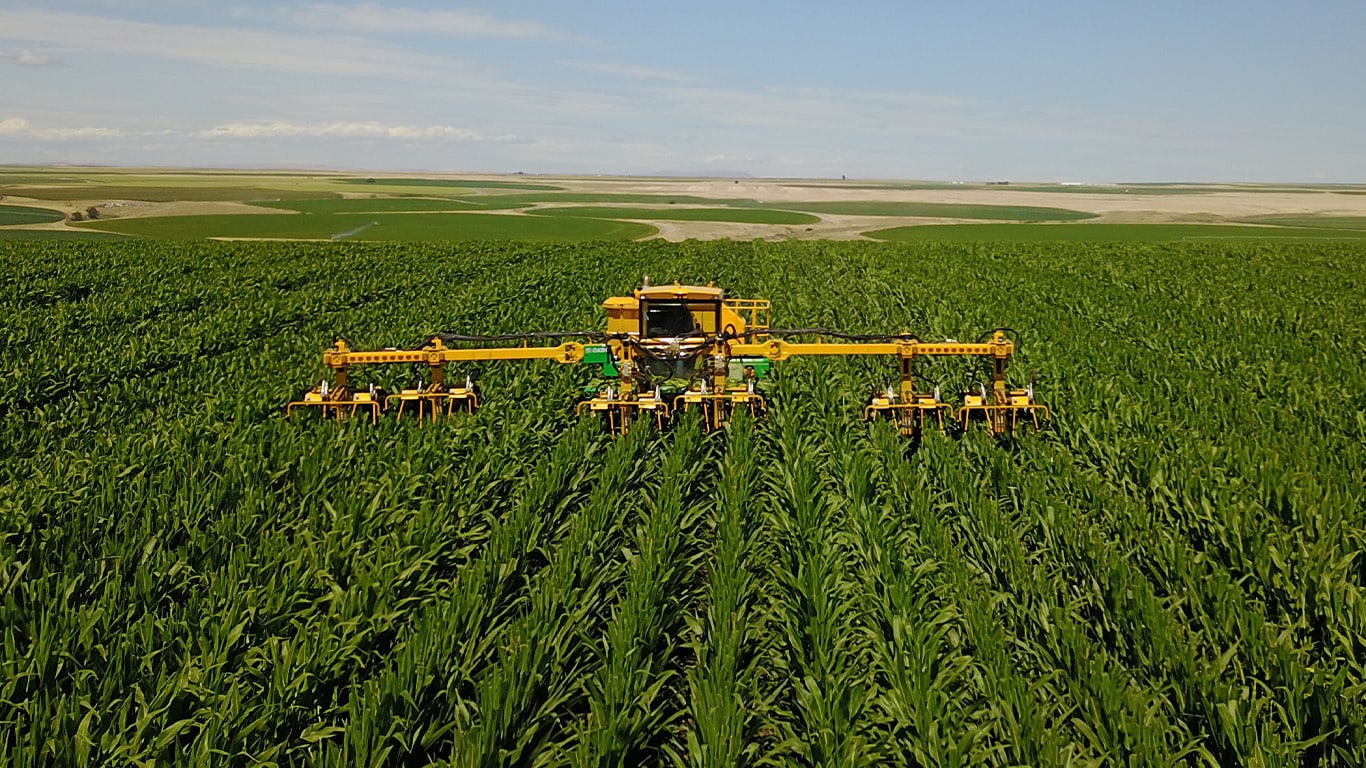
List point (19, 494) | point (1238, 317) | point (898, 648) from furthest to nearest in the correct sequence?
point (1238, 317) < point (19, 494) < point (898, 648)

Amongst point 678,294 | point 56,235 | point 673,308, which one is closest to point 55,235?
point 56,235

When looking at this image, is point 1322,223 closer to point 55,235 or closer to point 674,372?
point 674,372

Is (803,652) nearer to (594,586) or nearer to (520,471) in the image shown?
(594,586)

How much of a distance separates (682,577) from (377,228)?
60.6 metres

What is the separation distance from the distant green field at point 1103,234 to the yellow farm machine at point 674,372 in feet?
150

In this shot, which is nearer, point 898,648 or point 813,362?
point 898,648

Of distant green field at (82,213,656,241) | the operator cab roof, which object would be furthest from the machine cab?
distant green field at (82,213,656,241)

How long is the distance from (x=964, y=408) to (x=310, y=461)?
22.9 feet

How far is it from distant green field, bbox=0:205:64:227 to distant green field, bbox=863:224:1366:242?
5867cm

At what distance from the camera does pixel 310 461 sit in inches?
333

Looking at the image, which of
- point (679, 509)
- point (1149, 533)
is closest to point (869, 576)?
point (679, 509)

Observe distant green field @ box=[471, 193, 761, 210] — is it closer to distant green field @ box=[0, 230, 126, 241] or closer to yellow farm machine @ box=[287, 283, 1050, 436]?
distant green field @ box=[0, 230, 126, 241]

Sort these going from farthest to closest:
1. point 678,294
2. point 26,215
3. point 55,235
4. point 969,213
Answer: point 969,213 → point 26,215 → point 55,235 → point 678,294

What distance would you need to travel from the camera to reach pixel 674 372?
11.5m
